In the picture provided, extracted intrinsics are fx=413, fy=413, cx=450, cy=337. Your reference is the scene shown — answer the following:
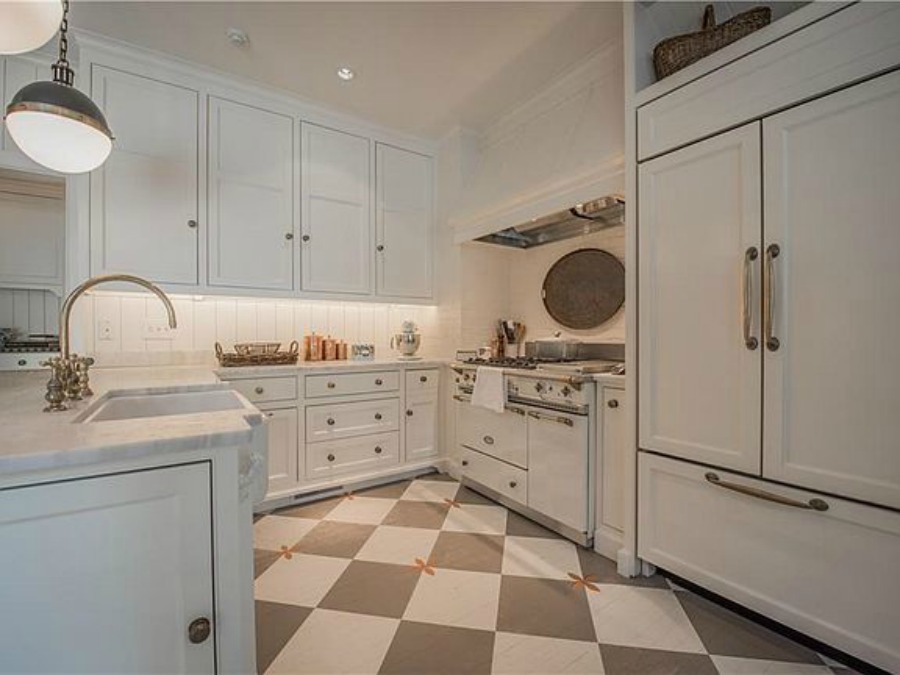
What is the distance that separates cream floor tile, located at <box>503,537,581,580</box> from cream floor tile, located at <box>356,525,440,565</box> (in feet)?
1.29

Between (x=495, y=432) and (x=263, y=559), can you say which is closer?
(x=263, y=559)

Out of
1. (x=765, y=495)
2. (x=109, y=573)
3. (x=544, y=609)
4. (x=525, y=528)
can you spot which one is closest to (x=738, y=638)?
(x=765, y=495)

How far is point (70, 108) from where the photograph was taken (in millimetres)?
1160

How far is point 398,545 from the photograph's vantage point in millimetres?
2070

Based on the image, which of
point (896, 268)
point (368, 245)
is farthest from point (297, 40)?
point (896, 268)

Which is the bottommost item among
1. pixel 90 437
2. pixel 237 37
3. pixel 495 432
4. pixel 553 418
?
pixel 495 432

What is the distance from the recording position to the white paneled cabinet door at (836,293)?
3.89ft

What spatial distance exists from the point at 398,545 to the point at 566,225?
2224 millimetres

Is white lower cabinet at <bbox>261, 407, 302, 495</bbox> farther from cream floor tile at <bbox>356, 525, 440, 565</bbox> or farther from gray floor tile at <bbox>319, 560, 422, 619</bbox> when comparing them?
gray floor tile at <bbox>319, 560, 422, 619</bbox>

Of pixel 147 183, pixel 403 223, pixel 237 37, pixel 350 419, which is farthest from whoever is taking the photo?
pixel 403 223

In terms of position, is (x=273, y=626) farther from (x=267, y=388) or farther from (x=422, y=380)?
(x=422, y=380)

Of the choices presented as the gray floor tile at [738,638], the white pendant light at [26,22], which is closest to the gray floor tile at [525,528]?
the gray floor tile at [738,638]

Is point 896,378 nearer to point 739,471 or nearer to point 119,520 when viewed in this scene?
point 739,471

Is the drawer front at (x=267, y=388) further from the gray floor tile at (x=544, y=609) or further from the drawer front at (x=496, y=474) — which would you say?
the gray floor tile at (x=544, y=609)
